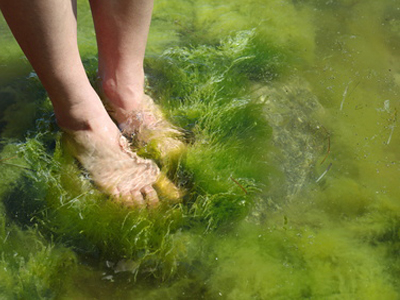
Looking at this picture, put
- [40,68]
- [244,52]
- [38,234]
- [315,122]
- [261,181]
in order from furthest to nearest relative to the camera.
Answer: [244,52] → [315,122] → [261,181] → [38,234] → [40,68]

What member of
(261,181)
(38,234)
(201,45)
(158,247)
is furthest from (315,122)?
(38,234)

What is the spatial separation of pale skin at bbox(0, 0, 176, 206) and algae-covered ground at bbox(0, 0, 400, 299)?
0.07 m

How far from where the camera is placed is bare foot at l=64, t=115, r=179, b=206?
1628 mm

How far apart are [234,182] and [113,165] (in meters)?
0.44

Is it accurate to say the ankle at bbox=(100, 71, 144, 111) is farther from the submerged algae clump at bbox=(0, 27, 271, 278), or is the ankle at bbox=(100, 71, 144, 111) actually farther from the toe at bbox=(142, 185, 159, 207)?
the toe at bbox=(142, 185, 159, 207)

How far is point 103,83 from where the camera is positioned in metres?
1.77

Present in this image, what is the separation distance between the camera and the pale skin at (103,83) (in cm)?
138

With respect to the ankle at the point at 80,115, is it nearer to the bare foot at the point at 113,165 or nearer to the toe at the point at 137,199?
the bare foot at the point at 113,165

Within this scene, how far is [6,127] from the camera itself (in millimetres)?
1843

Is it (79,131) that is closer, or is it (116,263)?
(116,263)

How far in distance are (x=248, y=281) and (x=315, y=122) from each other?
783mm

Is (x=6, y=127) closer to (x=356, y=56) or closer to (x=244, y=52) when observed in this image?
(x=244, y=52)

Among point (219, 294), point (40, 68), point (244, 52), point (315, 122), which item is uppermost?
point (40, 68)

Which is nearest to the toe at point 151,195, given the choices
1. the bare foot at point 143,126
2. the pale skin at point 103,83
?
the pale skin at point 103,83
